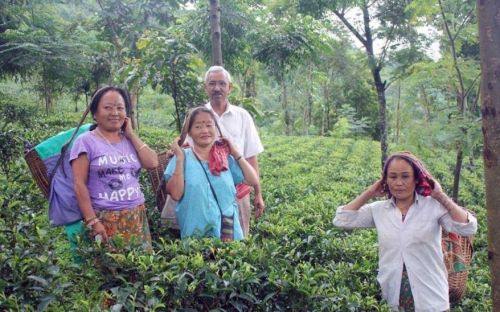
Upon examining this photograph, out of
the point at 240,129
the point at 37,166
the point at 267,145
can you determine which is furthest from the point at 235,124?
the point at 267,145

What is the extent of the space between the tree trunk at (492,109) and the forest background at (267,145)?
0.64m

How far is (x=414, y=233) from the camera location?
2.68m

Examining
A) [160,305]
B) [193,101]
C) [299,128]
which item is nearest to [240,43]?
[193,101]

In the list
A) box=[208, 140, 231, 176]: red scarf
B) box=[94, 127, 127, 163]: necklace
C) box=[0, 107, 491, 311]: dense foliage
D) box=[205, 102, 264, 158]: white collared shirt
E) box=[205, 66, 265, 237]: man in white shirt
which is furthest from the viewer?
box=[205, 102, 264, 158]: white collared shirt

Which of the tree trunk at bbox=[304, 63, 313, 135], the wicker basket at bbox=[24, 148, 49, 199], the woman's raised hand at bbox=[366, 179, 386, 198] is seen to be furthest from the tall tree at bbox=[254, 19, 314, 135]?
the tree trunk at bbox=[304, 63, 313, 135]

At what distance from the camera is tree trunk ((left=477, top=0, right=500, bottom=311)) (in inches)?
79.0

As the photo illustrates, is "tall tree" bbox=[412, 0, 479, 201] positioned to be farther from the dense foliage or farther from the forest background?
the dense foliage

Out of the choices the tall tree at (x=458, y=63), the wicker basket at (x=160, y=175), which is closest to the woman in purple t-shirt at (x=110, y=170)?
the wicker basket at (x=160, y=175)

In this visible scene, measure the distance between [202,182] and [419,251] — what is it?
134 cm

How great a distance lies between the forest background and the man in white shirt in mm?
293

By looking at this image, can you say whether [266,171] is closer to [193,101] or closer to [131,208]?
[193,101]

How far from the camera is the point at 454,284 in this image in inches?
115

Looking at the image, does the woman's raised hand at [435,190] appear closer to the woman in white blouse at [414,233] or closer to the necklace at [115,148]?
the woman in white blouse at [414,233]

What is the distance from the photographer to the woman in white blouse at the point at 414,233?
2.63 metres
